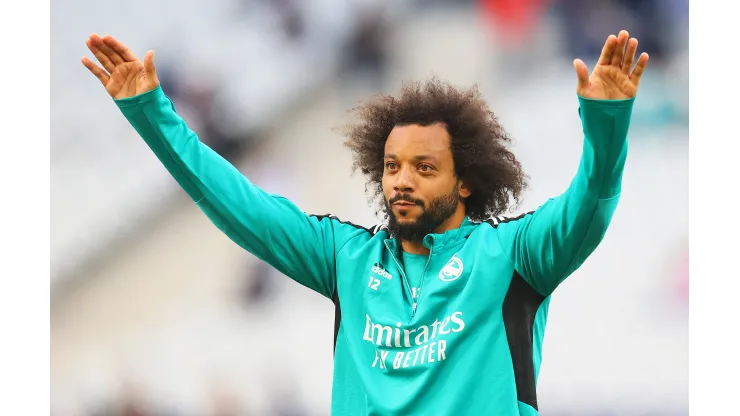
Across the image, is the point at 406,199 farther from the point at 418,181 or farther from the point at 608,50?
the point at 608,50

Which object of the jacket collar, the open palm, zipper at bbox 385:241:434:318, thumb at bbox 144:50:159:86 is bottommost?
zipper at bbox 385:241:434:318

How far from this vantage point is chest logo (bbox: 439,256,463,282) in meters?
2.07

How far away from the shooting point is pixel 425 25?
4078 mm

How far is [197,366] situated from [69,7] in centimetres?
188

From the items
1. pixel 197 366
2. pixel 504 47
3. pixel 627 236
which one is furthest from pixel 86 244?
pixel 627 236

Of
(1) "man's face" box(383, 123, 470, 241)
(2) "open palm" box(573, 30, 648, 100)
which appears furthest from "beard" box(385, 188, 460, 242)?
(2) "open palm" box(573, 30, 648, 100)

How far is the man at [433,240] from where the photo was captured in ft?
6.21

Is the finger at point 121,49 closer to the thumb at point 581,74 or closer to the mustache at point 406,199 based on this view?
the mustache at point 406,199

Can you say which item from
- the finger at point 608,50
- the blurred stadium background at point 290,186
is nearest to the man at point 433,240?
the finger at point 608,50

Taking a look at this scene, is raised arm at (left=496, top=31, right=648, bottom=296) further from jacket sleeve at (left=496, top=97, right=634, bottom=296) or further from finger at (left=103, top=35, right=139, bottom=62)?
finger at (left=103, top=35, right=139, bottom=62)

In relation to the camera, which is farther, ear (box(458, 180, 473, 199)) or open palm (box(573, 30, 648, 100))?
ear (box(458, 180, 473, 199))

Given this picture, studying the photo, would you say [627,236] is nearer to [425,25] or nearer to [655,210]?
[655,210]

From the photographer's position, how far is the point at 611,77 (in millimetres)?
1803

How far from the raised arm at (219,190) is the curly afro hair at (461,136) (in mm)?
311
